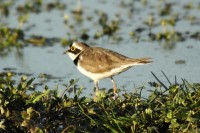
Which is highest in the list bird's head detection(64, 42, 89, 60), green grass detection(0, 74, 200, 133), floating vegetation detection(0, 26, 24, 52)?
floating vegetation detection(0, 26, 24, 52)

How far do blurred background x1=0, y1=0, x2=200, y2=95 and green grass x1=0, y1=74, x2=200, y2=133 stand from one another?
184cm

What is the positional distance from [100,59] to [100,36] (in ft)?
12.7

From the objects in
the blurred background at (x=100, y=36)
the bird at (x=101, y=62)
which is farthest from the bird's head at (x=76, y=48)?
the blurred background at (x=100, y=36)

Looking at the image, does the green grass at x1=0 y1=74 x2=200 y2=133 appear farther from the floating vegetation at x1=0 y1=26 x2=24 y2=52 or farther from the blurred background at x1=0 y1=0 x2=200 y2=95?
the floating vegetation at x1=0 y1=26 x2=24 y2=52

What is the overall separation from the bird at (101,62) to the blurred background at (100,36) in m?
0.44

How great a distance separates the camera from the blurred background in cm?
1029

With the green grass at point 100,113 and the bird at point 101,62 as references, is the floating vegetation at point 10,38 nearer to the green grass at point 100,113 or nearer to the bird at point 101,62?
the bird at point 101,62

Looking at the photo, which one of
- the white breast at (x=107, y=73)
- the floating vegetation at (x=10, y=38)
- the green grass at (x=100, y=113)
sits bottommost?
the green grass at (x=100, y=113)

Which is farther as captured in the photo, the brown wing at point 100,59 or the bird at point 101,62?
the brown wing at point 100,59

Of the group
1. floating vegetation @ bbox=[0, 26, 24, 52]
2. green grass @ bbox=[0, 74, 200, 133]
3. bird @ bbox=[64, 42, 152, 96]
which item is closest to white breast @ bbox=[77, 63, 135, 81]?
bird @ bbox=[64, 42, 152, 96]

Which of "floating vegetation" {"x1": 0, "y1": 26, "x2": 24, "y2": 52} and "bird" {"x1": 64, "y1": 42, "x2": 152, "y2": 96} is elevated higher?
"floating vegetation" {"x1": 0, "y1": 26, "x2": 24, "y2": 52}

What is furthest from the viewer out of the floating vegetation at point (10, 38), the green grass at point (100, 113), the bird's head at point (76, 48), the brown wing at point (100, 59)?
the floating vegetation at point (10, 38)

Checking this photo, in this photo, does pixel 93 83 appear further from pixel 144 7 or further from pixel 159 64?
pixel 144 7

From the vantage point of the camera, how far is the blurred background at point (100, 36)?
10293 mm
